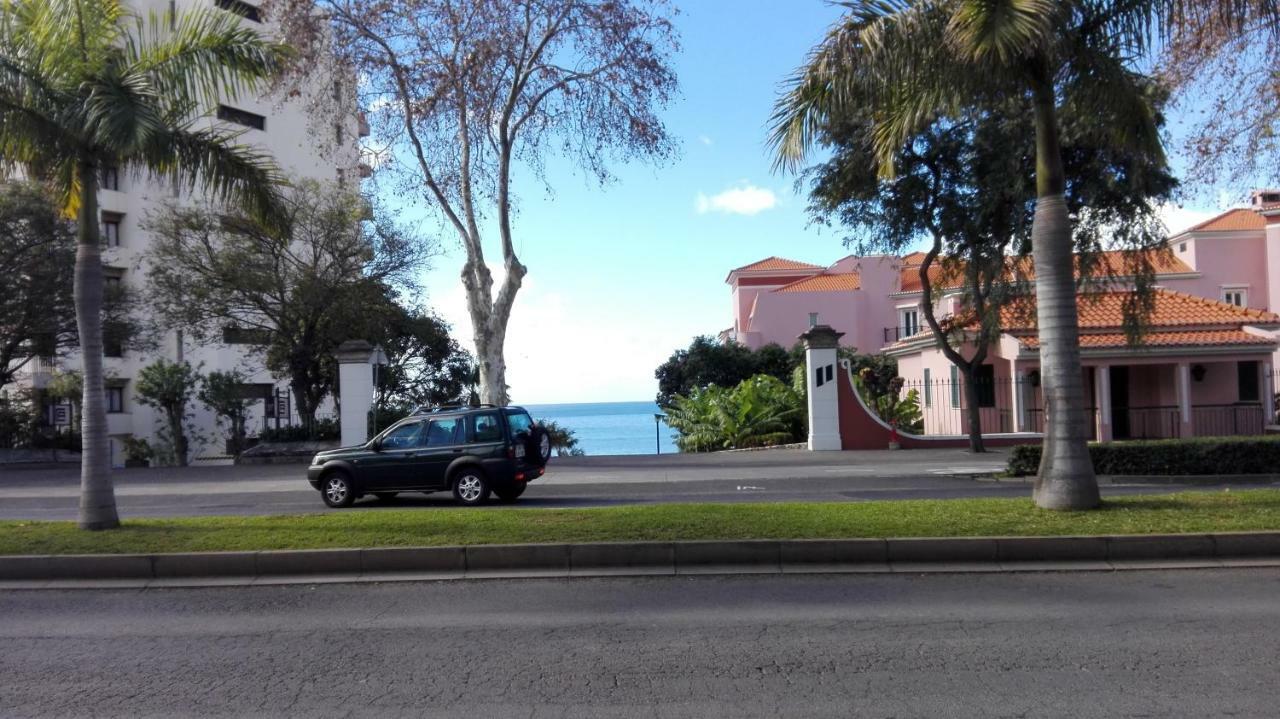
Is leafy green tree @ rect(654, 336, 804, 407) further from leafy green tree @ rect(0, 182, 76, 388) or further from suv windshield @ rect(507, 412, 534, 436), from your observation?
suv windshield @ rect(507, 412, 534, 436)

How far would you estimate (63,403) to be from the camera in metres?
35.2

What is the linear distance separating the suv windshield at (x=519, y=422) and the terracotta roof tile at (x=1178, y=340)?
1634cm

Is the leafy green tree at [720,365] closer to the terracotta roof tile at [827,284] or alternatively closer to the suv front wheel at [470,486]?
the terracotta roof tile at [827,284]

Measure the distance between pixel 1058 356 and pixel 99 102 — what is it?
11.0 m

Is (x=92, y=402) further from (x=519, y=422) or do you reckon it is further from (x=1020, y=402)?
(x=1020, y=402)

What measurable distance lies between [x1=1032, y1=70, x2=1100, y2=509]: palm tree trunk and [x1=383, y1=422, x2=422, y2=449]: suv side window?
29.6 ft

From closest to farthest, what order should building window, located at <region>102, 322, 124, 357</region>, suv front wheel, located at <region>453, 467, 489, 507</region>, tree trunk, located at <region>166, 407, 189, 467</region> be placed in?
suv front wheel, located at <region>453, 467, 489, 507</region>, tree trunk, located at <region>166, 407, 189, 467</region>, building window, located at <region>102, 322, 124, 357</region>

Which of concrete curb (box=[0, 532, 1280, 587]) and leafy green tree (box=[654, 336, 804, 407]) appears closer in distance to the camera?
concrete curb (box=[0, 532, 1280, 587])

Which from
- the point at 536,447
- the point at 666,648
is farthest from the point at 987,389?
the point at 666,648

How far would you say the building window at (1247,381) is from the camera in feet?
91.9

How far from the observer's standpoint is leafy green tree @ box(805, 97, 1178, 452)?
20844 millimetres

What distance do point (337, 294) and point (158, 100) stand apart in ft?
54.6

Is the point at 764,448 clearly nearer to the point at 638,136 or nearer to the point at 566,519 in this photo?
the point at 638,136

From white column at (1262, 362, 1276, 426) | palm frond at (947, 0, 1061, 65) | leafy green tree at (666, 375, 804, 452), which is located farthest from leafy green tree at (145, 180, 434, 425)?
white column at (1262, 362, 1276, 426)
